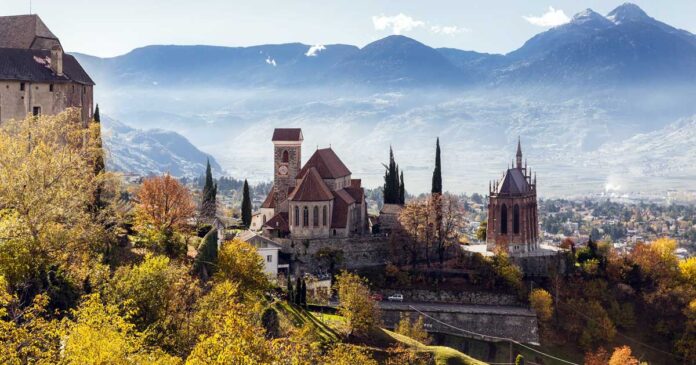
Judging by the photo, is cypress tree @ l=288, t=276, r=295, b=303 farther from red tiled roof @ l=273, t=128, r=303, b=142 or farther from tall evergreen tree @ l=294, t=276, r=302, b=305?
red tiled roof @ l=273, t=128, r=303, b=142

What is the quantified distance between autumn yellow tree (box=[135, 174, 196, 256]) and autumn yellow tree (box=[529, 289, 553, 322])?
31437mm

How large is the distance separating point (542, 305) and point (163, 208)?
34.4 meters

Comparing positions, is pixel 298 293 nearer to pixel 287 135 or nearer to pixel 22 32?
pixel 287 135

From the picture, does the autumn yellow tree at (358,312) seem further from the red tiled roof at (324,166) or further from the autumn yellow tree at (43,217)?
the red tiled roof at (324,166)

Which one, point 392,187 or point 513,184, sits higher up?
point 513,184

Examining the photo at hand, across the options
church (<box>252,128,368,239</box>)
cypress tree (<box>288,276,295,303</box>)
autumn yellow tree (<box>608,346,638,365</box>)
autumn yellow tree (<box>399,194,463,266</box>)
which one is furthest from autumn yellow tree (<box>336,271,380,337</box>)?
autumn yellow tree (<box>608,346,638,365</box>)

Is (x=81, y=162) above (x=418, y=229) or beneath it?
above

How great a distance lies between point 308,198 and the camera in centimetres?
8556

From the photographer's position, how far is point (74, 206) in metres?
52.2

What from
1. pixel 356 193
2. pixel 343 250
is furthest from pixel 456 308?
pixel 356 193

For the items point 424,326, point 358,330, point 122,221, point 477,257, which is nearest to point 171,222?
point 122,221

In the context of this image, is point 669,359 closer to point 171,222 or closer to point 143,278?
point 171,222

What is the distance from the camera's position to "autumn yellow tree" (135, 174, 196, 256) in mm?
72625

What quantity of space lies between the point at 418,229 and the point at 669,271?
2500 centimetres
